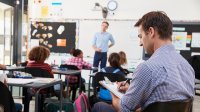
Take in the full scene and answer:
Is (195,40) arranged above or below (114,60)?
above

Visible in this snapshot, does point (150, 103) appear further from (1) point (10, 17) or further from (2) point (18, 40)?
(1) point (10, 17)

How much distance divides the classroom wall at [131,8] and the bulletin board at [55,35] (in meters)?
0.29

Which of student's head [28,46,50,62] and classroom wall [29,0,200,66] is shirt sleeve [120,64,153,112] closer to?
student's head [28,46,50,62]

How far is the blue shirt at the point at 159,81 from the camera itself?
46.1 inches

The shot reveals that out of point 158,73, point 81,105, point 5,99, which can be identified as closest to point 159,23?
point 158,73

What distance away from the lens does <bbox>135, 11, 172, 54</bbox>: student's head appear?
1.27m

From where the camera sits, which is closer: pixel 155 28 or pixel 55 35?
pixel 155 28

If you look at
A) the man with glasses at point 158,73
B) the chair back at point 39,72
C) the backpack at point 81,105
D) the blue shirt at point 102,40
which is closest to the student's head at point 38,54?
the chair back at point 39,72

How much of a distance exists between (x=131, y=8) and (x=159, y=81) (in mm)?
6046

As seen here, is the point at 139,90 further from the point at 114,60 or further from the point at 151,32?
the point at 114,60

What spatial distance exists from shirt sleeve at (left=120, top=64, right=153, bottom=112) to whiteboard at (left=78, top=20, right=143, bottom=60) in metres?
5.71

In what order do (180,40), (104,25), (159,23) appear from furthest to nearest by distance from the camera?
(180,40) → (104,25) → (159,23)

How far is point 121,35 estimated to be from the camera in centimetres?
702

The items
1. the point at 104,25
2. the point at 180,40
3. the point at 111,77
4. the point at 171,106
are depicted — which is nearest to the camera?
the point at 171,106
